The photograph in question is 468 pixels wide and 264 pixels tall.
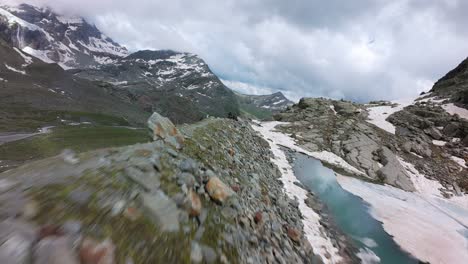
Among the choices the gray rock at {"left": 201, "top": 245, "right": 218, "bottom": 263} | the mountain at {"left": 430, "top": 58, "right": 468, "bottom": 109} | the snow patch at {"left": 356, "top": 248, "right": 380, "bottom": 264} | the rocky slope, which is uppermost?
the mountain at {"left": 430, "top": 58, "right": 468, "bottom": 109}

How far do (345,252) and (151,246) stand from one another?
39.4 ft

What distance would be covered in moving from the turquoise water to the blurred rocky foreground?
785 cm

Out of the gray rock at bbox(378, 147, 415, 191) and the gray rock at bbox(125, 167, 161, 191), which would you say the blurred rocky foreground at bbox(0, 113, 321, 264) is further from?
the gray rock at bbox(378, 147, 415, 191)

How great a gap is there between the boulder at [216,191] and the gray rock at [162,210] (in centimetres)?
196

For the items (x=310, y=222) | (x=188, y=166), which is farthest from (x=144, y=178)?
(x=310, y=222)

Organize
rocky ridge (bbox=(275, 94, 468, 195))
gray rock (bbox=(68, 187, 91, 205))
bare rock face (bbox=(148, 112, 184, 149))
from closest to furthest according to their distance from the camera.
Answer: gray rock (bbox=(68, 187, 91, 205)) < bare rock face (bbox=(148, 112, 184, 149)) < rocky ridge (bbox=(275, 94, 468, 195))

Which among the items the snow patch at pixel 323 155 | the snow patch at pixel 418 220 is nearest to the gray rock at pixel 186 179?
the snow patch at pixel 418 220

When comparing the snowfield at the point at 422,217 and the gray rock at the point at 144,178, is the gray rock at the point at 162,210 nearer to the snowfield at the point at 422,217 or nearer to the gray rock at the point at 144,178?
the gray rock at the point at 144,178

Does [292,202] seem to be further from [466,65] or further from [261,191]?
[466,65]

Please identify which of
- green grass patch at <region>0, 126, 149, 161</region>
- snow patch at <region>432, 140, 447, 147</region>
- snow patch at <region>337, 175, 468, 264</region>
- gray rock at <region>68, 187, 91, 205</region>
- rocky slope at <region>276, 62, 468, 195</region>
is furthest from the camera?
green grass patch at <region>0, 126, 149, 161</region>

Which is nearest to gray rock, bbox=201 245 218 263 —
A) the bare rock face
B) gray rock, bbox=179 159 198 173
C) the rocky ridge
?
gray rock, bbox=179 159 198 173

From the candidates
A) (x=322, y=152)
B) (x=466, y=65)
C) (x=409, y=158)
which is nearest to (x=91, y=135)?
(x=322, y=152)

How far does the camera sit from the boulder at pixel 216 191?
27.3 feet

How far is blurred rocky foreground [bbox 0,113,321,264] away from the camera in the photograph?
402 cm
